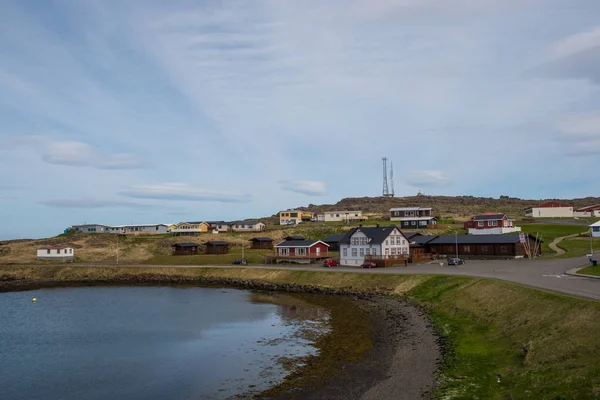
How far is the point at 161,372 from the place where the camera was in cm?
3412

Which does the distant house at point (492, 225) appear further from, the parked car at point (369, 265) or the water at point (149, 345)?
the water at point (149, 345)

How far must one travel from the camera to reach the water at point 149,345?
31.1m

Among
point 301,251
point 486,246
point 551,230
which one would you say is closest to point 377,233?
point 301,251

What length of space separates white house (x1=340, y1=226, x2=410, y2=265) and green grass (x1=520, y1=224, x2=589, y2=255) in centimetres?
3268

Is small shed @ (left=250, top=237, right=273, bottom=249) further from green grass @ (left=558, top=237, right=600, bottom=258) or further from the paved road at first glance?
green grass @ (left=558, top=237, right=600, bottom=258)

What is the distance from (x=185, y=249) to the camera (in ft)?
387

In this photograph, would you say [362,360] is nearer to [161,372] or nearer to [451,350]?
[451,350]

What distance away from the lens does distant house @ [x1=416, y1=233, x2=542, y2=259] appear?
82000mm

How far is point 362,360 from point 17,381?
2494cm

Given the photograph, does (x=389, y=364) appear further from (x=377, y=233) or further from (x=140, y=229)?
(x=140, y=229)

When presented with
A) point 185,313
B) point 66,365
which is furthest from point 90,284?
point 66,365

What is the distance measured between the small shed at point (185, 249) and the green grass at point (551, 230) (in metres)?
80.5

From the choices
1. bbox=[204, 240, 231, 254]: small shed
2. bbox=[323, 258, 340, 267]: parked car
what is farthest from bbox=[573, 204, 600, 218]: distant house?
bbox=[204, 240, 231, 254]: small shed

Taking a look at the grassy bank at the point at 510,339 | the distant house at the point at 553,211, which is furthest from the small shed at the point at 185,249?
the distant house at the point at 553,211
